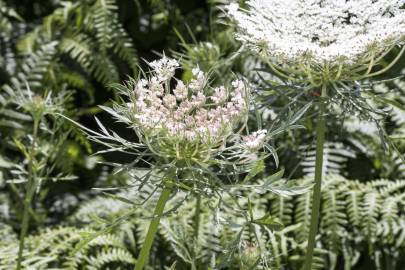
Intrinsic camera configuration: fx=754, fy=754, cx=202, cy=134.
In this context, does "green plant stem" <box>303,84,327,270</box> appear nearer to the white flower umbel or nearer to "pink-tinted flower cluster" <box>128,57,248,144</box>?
the white flower umbel

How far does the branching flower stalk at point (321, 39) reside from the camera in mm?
923

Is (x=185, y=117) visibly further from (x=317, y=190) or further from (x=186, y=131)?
(x=317, y=190)

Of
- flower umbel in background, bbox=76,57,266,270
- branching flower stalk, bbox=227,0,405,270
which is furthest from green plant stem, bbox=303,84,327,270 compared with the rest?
flower umbel in background, bbox=76,57,266,270

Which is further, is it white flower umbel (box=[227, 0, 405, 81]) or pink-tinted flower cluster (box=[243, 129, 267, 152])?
white flower umbel (box=[227, 0, 405, 81])

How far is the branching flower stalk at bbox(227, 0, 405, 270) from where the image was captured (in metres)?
0.92

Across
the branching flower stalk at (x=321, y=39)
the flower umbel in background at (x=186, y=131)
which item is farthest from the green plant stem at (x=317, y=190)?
the flower umbel in background at (x=186, y=131)

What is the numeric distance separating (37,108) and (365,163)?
1.15 metres

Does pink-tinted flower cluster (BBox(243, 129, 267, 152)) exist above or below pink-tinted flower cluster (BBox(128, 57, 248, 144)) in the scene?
below

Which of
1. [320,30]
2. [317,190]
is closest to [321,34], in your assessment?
[320,30]

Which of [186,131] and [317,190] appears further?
[317,190]

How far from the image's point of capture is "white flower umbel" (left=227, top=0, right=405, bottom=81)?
921 millimetres

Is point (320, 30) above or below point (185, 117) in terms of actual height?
above

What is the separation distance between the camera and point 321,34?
0.98 meters

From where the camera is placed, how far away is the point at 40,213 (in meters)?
2.06
